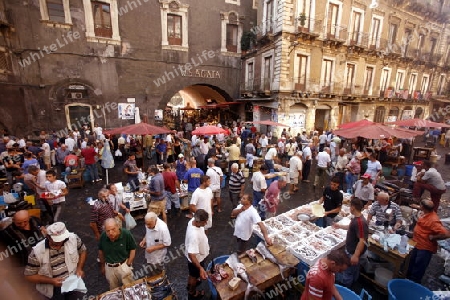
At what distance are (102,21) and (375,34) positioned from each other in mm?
22483

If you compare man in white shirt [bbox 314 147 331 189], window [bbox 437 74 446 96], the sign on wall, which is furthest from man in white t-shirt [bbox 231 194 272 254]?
window [bbox 437 74 446 96]

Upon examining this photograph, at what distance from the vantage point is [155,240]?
3643 mm

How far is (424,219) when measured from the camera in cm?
383

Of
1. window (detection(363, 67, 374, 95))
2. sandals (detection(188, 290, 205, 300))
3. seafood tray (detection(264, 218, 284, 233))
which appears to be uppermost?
window (detection(363, 67, 374, 95))

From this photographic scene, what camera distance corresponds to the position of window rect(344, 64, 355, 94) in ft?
61.5

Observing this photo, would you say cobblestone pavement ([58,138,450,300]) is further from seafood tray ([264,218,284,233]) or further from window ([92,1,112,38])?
window ([92,1,112,38])

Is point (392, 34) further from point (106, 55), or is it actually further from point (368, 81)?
point (106, 55)

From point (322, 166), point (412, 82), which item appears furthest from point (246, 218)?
point (412, 82)

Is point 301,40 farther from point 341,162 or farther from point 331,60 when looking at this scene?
point 341,162

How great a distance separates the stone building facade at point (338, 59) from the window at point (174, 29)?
595 centimetres

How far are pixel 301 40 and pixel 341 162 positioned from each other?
1136cm

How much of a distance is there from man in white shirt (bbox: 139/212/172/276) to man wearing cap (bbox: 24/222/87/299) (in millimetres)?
1009

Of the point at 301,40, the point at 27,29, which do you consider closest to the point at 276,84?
the point at 301,40

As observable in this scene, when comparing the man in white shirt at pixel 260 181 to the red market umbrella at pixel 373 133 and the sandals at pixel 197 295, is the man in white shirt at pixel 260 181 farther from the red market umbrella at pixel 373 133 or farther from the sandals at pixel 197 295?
the red market umbrella at pixel 373 133
